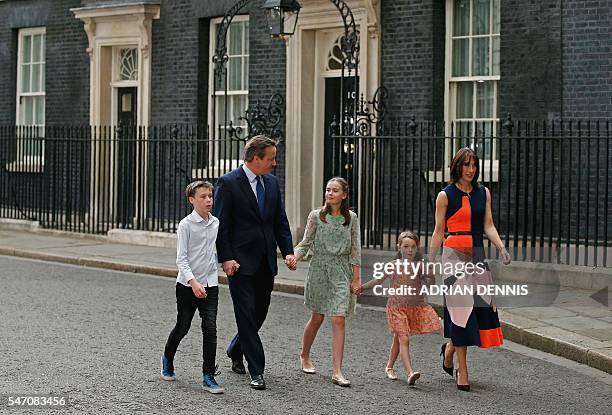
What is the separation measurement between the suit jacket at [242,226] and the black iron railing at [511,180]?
6.06 meters

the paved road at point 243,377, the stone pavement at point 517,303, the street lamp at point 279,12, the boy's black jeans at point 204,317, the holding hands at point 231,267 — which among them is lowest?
the paved road at point 243,377

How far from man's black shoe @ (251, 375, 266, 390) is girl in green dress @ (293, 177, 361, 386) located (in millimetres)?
755

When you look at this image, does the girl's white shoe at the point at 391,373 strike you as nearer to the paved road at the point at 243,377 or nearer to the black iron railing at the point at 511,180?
the paved road at the point at 243,377

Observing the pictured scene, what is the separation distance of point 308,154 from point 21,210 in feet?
22.0

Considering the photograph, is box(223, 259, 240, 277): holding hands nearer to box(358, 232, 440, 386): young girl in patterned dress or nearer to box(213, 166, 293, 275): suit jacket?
box(213, 166, 293, 275): suit jacket

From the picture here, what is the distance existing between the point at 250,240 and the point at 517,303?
491cm

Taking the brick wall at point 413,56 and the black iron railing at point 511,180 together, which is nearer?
the black iron railing at point 511,180

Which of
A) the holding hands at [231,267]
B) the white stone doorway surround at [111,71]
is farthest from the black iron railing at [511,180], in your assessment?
the holding hands at [231,267]

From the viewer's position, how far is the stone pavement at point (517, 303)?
10805 mm

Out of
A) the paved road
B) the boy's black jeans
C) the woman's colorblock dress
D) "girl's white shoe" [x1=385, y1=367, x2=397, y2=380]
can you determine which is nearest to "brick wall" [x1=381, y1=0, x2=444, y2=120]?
the paved road

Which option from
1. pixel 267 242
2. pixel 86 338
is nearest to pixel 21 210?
pixel 86 338

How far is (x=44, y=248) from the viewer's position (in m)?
19.8

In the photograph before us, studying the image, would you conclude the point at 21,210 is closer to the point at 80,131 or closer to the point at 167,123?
the point at 80,131

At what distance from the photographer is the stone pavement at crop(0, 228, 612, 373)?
10805 mm
